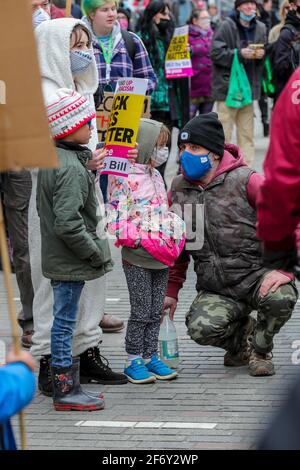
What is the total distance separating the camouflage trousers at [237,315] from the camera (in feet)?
20.4

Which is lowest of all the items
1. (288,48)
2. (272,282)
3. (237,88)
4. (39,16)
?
(237,88)

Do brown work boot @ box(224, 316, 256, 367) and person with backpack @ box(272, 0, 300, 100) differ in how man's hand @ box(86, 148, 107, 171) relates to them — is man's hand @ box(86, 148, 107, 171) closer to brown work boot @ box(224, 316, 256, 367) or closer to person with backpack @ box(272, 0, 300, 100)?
brown work boot @ box(224, 316, 256, 367)

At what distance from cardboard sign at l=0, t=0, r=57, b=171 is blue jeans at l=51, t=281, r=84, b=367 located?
2.30m

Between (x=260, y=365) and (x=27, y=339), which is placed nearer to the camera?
(x=260, y=365)

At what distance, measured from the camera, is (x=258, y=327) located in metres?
6.39

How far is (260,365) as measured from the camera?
251 inches

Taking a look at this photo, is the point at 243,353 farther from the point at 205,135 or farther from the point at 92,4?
the point at 92,4

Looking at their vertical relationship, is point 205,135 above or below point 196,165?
above

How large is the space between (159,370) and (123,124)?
1.34 metres

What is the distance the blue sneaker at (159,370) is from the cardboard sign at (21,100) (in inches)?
120

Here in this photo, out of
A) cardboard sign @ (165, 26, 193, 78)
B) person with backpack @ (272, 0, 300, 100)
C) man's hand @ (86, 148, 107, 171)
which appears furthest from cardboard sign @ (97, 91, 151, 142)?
cardboard sign @ (165, 26, 193, 78)

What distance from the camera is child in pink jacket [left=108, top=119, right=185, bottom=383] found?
6.22 m

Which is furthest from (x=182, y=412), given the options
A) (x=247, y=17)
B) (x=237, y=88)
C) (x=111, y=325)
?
(x=247, y=17)

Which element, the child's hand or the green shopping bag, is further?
the green shopping bag
